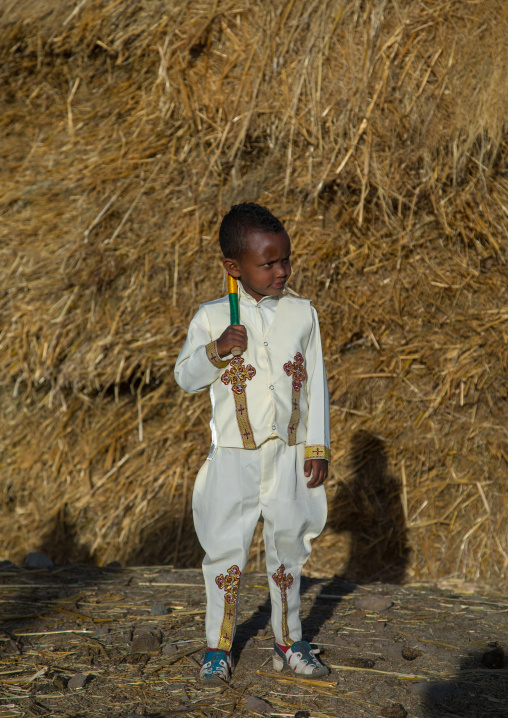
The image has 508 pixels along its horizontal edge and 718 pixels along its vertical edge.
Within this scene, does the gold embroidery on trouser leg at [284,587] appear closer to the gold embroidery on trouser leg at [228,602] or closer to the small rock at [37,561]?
the gold embroidery on trouser leg at [228,602]

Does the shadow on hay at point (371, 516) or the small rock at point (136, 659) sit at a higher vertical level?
the shadow on hay at point (371, 516)

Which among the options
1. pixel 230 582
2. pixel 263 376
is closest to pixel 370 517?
pixel 230 582

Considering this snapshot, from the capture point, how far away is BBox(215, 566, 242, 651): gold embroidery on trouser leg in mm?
2535

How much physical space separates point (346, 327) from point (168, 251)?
3.89 feet

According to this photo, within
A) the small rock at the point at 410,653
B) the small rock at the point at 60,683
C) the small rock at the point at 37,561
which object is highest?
the small rock at the point at 37,561

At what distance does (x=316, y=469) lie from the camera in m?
2.57

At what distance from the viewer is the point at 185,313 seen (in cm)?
442

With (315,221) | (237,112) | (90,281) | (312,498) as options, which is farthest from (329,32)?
(312,498)

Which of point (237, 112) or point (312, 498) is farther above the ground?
point (237, 112)

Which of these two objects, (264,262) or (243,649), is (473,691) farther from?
(264,262)

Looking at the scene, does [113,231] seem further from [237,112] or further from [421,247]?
[421,247]

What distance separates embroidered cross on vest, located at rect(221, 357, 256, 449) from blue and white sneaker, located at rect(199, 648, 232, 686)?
2.41 ft

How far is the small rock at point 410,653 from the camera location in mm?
2738

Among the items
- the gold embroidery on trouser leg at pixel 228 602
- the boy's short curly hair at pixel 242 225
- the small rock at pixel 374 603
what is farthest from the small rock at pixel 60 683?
the boy's short curly hair at pixel 242 225
